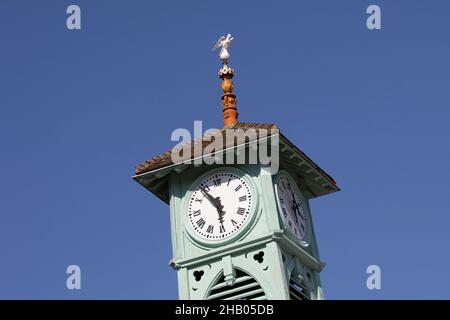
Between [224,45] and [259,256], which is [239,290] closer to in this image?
[259,256]

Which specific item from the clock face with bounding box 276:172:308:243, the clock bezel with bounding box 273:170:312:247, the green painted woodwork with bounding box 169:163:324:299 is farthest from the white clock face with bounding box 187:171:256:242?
the clock face with bounding box 276:172:308:243

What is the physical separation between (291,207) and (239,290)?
3061mm

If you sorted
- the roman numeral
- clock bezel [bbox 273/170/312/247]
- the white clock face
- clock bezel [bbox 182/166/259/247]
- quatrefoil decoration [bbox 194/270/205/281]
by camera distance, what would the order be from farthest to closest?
the roman numeral, clock bezel [bbox 273/170/312/247], the white clock face, quatrefoil decoration [bbox 194/270/205/281], clock bezel [bbox 182/166/259/247]

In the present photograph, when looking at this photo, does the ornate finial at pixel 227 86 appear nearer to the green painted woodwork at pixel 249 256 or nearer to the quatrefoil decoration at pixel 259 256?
the green painted woodwork at pixel 249 256

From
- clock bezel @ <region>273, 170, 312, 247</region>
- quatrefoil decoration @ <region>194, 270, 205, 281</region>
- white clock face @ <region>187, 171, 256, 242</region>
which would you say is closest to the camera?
quatrefoil decoration @ <region>194, 270, 205, 281</region>

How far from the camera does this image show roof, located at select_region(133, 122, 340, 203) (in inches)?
1197

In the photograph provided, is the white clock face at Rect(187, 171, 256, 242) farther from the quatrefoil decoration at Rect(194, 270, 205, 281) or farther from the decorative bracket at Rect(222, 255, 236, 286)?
the quatrefoil decoration at Rect(194, 270, 205, 281)

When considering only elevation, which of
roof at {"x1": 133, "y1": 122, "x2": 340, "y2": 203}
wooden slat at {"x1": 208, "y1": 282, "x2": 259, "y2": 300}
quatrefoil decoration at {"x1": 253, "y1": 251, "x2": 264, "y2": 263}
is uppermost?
roof at {"x1": 133, "y1": 122, "x2": 340, "y2": 203}

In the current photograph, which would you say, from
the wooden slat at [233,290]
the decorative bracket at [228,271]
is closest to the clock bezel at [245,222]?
the decorative bracket at [228,271]

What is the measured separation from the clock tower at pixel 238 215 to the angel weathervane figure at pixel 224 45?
2.43 meters

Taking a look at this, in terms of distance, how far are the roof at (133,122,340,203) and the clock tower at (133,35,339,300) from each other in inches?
1.0

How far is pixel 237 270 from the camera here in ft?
96.9

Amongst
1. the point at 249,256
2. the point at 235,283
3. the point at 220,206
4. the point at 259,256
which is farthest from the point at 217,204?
the point at 235,283
